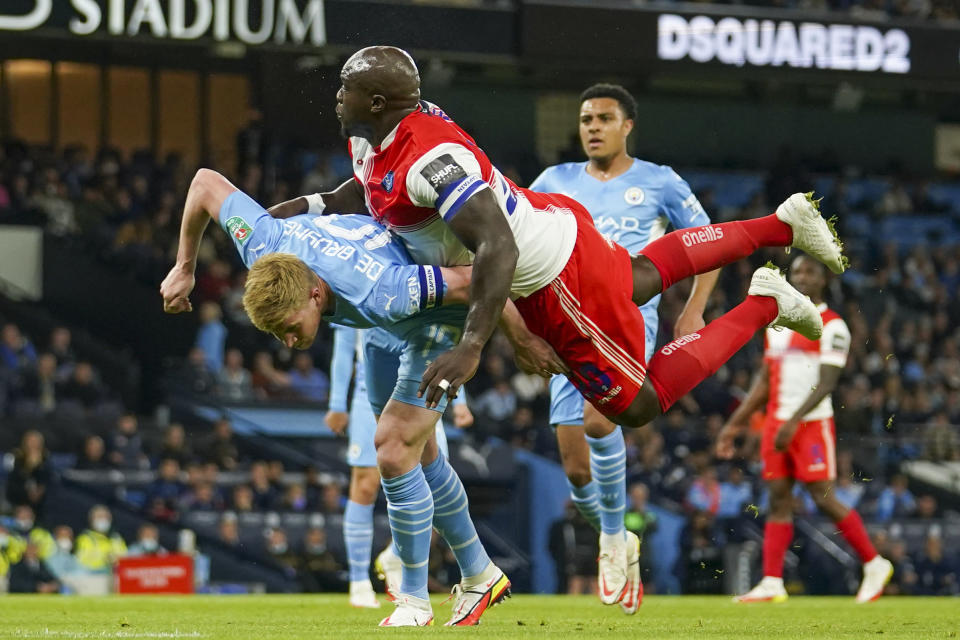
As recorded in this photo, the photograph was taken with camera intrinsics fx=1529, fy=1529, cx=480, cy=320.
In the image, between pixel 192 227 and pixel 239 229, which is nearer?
pixel 239 229

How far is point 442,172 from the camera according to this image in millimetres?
Answer: 6113

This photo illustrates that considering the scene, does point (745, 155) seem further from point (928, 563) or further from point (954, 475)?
point (928, 563)

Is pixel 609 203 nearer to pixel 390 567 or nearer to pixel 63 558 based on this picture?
pixel 390 567

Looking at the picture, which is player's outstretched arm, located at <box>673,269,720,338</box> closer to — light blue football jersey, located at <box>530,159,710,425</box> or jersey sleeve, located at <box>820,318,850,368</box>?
light blue football jersey, located at <box>530,159,710,425</box>

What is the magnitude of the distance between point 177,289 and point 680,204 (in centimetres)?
330

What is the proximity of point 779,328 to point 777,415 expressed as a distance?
3.89m

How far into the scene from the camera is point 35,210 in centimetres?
2100

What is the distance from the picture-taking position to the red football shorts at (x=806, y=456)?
1123cm

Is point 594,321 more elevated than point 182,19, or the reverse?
point 182,19

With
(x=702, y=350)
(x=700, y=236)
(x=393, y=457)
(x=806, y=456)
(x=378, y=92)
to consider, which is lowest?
(x=806, y=456)

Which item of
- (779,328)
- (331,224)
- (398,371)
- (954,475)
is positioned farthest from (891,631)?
(954,475)

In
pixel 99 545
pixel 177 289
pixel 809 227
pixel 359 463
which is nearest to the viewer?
pixel 177 289

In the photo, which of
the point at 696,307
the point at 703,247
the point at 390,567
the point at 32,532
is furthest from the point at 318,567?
the point at 703,247

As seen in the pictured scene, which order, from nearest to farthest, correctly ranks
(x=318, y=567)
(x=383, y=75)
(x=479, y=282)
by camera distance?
(x=479, y=282) → (x=383, y=75) → (x=318, y=567)
